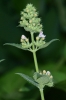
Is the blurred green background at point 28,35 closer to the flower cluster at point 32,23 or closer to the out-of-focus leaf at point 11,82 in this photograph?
the out-of-focus leaf at point 11,82

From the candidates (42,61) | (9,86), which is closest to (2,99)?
(9,86)

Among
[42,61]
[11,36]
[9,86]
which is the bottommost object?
[9,86]

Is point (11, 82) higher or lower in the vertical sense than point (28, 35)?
lower

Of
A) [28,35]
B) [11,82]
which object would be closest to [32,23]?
[11,82]

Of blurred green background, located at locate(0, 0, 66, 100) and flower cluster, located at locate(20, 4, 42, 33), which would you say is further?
blurred green background, located at locate(0, 0, 66, 100)

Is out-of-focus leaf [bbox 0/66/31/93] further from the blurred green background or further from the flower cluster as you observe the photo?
the flower cluster

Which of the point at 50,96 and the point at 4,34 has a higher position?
the point at 4,34

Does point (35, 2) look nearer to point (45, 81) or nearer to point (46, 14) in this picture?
point (46, 14)

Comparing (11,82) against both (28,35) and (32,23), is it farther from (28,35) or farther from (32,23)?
(32,23)

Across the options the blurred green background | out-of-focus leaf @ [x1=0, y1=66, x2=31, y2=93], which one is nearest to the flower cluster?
out-of-focus leaf @ [x1=0, y1=66, x2=31, y2=93]

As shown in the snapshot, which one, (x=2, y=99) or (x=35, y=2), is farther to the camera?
(x=35, y=2)

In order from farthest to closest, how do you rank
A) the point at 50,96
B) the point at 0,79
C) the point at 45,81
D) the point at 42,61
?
1. the point at 42,61
2. the point at 0,79
3. the point at 50,96
4. the point at 45,81
